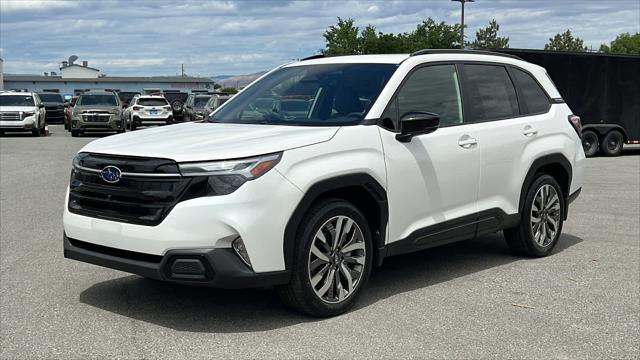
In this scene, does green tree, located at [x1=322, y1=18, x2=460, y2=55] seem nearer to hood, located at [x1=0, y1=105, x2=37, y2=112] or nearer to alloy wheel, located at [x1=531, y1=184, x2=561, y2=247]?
hood, located at [x1=0, y1=105, x2=37, y2=112]

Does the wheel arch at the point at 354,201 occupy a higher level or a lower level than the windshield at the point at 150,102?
higher

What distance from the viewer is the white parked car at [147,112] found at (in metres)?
29.2

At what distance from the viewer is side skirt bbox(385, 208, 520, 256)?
5488 mm

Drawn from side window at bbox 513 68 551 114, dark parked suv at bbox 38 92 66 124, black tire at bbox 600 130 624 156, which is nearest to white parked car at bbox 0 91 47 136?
dark parked suv at bbox 38 92 66 124

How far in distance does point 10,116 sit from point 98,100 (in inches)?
132

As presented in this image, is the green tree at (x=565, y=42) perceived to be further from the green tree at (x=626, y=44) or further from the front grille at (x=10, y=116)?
the front grille at (x=10, y=116)

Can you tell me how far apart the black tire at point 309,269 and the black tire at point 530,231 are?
7.15 feet

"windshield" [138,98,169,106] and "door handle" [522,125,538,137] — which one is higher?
"door handle" [522,125,538,137]

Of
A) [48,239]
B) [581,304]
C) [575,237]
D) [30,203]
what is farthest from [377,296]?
[30,203]

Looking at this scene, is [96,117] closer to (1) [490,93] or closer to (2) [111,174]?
(1) [490,93]

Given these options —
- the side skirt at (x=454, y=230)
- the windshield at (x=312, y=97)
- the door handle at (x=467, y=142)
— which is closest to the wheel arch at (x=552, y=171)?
the side skirt at (x=454, y=230)

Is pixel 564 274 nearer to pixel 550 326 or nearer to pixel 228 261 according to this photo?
pixel 550 326

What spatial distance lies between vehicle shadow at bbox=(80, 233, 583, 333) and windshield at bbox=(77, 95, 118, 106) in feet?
76.2

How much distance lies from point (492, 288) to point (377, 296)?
99cm
